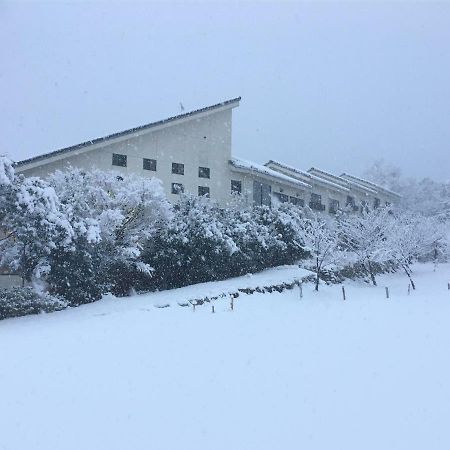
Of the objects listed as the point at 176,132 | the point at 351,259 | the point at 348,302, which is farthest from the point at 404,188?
the point at 348,302

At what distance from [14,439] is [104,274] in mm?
13342

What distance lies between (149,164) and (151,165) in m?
0.13

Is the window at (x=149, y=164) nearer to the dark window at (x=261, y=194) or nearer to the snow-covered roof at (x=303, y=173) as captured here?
the dark window at (x=261, y=194)

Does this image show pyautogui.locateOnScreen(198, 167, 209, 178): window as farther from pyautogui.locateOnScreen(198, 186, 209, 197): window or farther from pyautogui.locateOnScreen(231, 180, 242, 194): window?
pyautogui.locateOnScreen(231, 180, 242, 194): window

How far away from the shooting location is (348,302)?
1819 cm

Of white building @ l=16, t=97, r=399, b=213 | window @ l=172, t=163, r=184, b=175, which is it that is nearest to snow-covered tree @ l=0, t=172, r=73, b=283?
white building @ l=16, t=97, r=399, b=213

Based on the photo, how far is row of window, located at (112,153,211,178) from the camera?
2553 centimetres

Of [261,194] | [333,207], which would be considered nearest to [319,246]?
[261,194]

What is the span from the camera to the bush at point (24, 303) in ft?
50.1

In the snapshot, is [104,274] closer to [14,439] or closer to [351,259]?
[14,439]

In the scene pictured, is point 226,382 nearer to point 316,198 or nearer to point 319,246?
point 319,246

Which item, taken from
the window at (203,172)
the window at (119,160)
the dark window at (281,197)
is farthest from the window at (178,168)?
the dark window at (281,197)

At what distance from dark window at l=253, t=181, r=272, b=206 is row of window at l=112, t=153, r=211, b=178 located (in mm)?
3789

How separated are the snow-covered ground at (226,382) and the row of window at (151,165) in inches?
508
